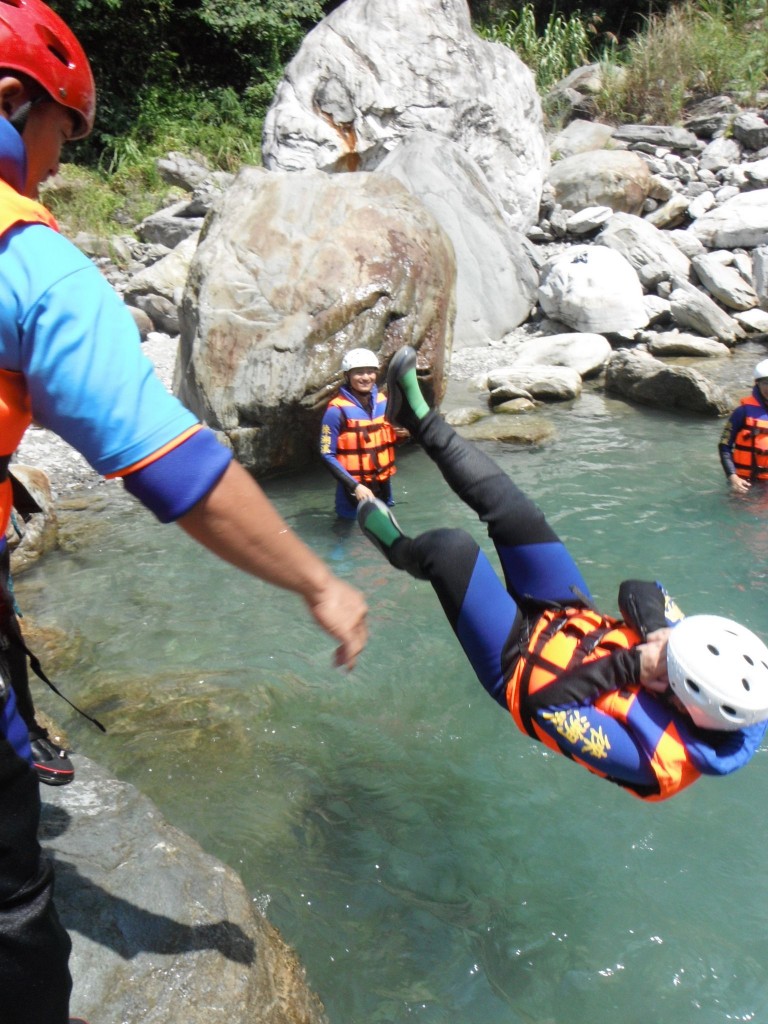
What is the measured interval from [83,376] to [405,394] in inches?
99.7

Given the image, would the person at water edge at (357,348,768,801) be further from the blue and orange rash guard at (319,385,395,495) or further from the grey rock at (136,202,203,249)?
the grey rock at (136,202,203,249)

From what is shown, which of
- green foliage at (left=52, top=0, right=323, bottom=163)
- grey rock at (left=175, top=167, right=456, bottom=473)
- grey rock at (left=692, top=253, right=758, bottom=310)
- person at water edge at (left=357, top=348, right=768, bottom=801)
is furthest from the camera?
green foliage at (left=52, top=0, right=323, bottom=163)

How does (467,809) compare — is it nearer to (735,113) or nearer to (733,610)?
(733,610)

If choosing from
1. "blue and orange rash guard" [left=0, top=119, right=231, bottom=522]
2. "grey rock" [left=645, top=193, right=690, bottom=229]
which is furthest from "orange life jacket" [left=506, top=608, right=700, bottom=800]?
"grey rock" [left=645, top=193, right=690, bottom=229]

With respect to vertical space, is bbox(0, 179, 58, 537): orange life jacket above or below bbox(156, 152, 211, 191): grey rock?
above

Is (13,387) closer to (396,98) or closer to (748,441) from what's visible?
(748,441)

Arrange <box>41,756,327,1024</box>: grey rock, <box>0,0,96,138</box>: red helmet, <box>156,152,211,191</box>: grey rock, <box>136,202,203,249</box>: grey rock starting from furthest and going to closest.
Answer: <box>156,152,211,191</box>: grey rock, <box>136,202,203,249</box>: grey rock, <box>41,756,327,1024</box>: grey rock, <box>0,0,96,138</box>: red helmet

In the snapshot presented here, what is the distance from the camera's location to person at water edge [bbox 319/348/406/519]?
586cm

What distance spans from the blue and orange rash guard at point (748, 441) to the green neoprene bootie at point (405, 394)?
3.52 m

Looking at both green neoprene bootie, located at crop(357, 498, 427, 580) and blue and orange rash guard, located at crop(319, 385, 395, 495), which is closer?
green neoprene bootie, located at crop(357, 498, 427, 580)

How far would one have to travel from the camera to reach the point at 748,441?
20.7 feet

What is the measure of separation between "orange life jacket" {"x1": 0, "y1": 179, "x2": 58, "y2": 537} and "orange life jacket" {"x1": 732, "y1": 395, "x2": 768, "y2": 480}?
230 inches

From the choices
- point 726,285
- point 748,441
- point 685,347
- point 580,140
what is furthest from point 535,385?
point 580,140

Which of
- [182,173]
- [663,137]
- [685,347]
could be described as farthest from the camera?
[663,137]
